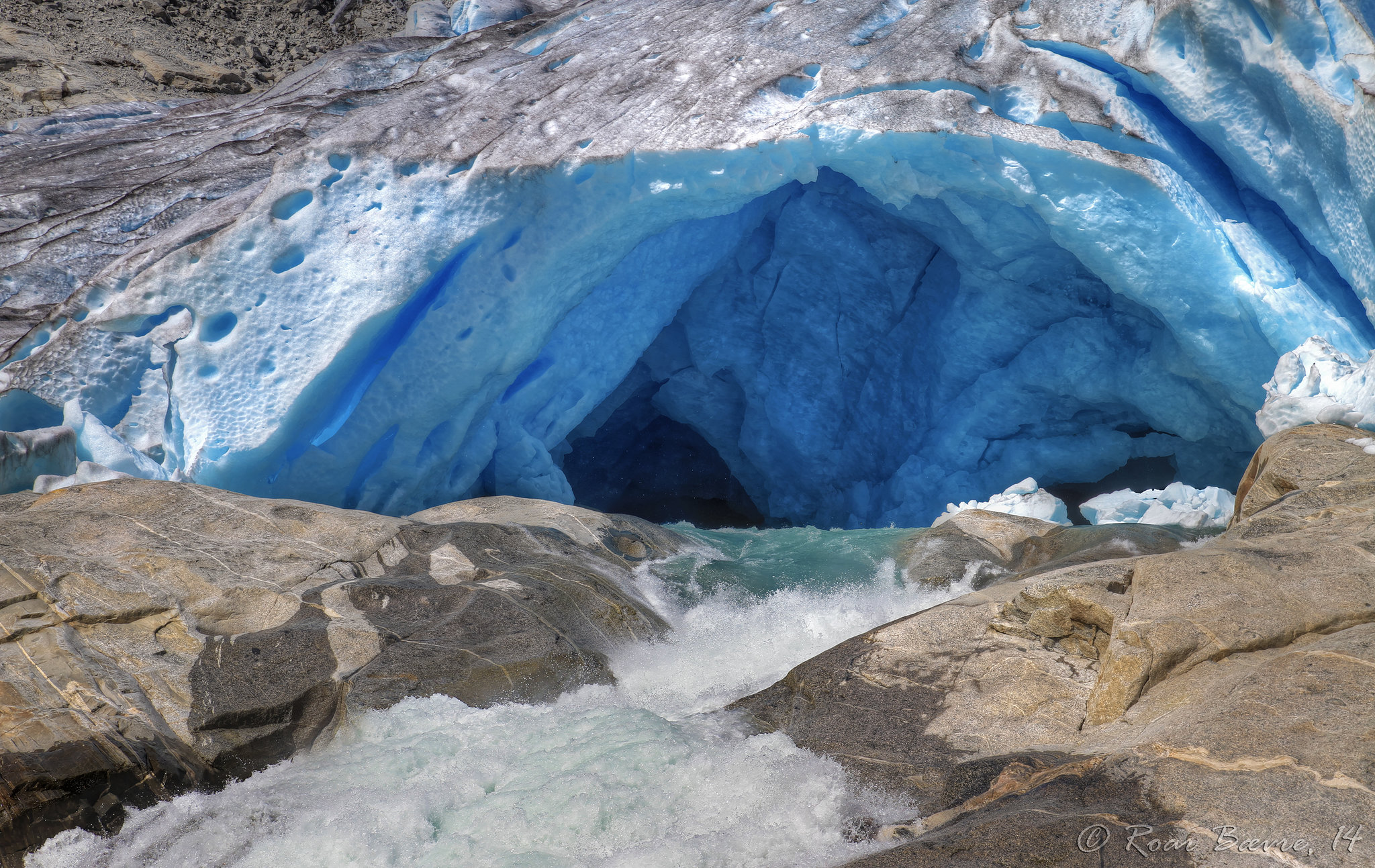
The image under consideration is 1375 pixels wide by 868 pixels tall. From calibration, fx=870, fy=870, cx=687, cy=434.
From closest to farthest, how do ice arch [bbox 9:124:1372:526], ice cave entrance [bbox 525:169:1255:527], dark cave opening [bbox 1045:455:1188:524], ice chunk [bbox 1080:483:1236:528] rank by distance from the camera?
ice arch [bbox 9:124:1372:526] < ice chunk [bbox 1080:483:1236:528] < ice cave entrance [bbox 525:169:1255:527] < dark cave opening [bbox 1045:455:1188:524]

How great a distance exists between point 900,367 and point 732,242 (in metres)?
1.73

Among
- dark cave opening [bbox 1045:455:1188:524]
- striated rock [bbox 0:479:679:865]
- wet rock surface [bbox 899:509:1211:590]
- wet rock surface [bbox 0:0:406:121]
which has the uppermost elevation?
wet rock surface [bbox 0:0:406:121]

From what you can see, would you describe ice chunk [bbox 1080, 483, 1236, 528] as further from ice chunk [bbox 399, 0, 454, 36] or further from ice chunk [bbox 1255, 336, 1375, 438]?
ice chunk [bbox 399, 0, 454, 36]

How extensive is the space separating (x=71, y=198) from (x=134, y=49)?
501 cm

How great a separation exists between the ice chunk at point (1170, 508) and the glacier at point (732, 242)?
61cm

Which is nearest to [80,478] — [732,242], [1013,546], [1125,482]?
[732,242]

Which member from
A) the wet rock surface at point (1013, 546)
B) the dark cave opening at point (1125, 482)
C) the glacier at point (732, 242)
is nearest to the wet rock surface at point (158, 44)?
the glacier at point (732, 242)

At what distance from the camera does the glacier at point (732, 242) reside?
4.95 m

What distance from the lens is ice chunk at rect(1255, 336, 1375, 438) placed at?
4.46 meters

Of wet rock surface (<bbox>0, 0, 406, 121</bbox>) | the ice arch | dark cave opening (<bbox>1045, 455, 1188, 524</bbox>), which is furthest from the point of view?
wet rock surface (<bbox>0, 0, 406, 121</bbox>)

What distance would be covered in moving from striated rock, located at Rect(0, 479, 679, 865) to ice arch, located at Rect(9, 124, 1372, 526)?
1058 mm

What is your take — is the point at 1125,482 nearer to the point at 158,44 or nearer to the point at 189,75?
the point at 189,75

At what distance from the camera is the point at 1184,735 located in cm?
226

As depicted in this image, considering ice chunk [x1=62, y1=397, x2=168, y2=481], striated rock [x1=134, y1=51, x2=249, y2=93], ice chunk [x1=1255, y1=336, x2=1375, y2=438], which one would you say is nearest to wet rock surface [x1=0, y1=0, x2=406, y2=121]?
striated rock [x1=134, y1=51, x2=249, y2=93]
